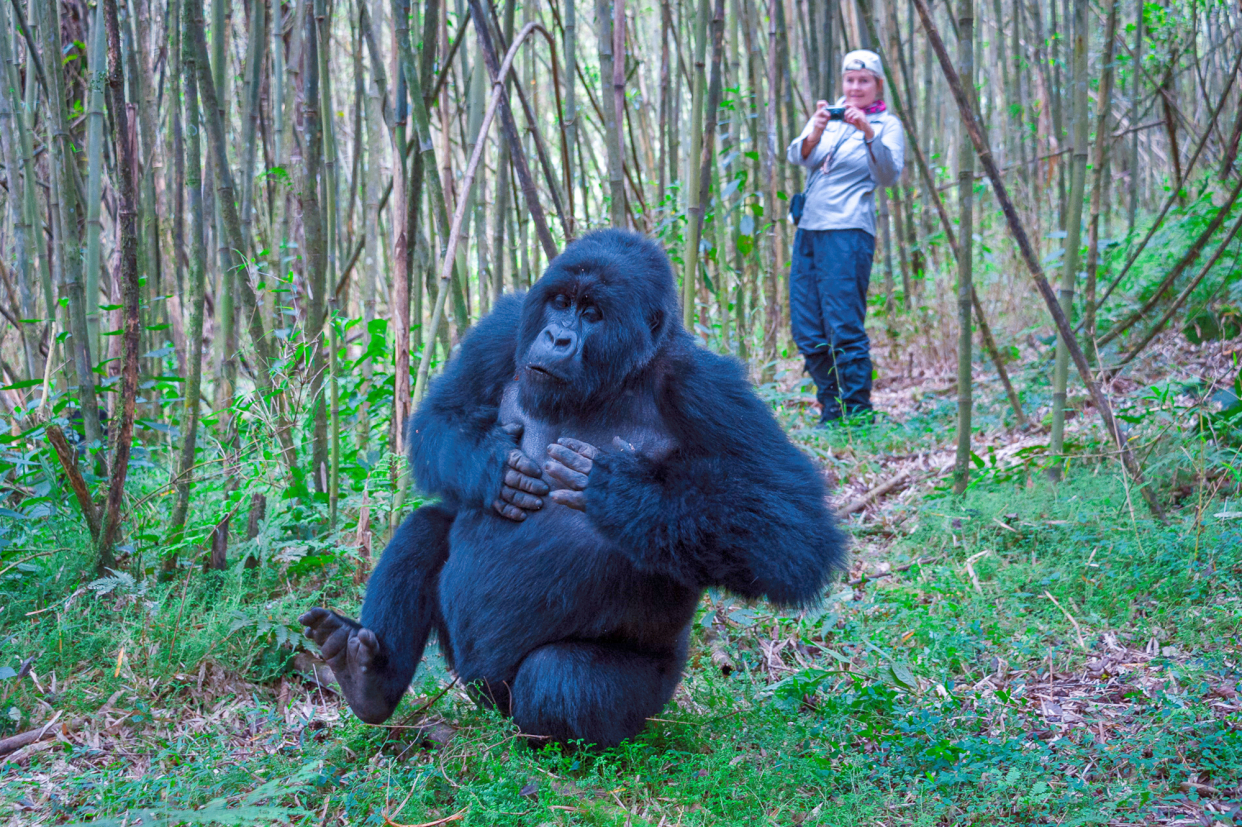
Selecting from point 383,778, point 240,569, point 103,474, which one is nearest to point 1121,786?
point 383,778

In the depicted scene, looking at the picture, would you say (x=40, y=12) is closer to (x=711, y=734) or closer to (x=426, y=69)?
(x=426, y=69)

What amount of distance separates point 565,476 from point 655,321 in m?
0.51

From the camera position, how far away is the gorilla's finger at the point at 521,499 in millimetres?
2393

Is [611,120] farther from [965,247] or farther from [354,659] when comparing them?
[354,659]

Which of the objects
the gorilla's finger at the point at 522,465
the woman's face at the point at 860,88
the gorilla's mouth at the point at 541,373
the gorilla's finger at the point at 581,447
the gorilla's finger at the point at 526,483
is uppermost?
the woman's face at the point at 860,88

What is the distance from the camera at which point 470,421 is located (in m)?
2.58

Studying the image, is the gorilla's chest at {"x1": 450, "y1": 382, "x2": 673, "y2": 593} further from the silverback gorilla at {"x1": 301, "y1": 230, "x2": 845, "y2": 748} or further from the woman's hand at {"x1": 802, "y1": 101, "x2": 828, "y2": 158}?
the woman's hand at {"x1": 802, "y1": 101, "x2": 828, "y2": 158}

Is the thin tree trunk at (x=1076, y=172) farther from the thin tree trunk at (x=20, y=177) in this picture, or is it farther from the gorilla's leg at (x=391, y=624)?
the thin tree trunk at (x=20, y=177)

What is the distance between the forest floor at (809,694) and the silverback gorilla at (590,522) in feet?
0.60

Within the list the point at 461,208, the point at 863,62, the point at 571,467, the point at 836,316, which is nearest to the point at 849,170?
the point at 863,62

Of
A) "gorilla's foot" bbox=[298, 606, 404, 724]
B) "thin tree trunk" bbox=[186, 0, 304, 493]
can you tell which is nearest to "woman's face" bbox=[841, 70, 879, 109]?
"thin tree trunk" bbox=[186, 0, 304, 493]

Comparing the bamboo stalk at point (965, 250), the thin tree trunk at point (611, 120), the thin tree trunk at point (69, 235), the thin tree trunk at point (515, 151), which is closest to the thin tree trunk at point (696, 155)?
the thin tree trunk at point (611, 120)

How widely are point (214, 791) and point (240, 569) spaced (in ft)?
4.29

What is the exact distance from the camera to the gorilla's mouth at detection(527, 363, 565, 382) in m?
2.36
